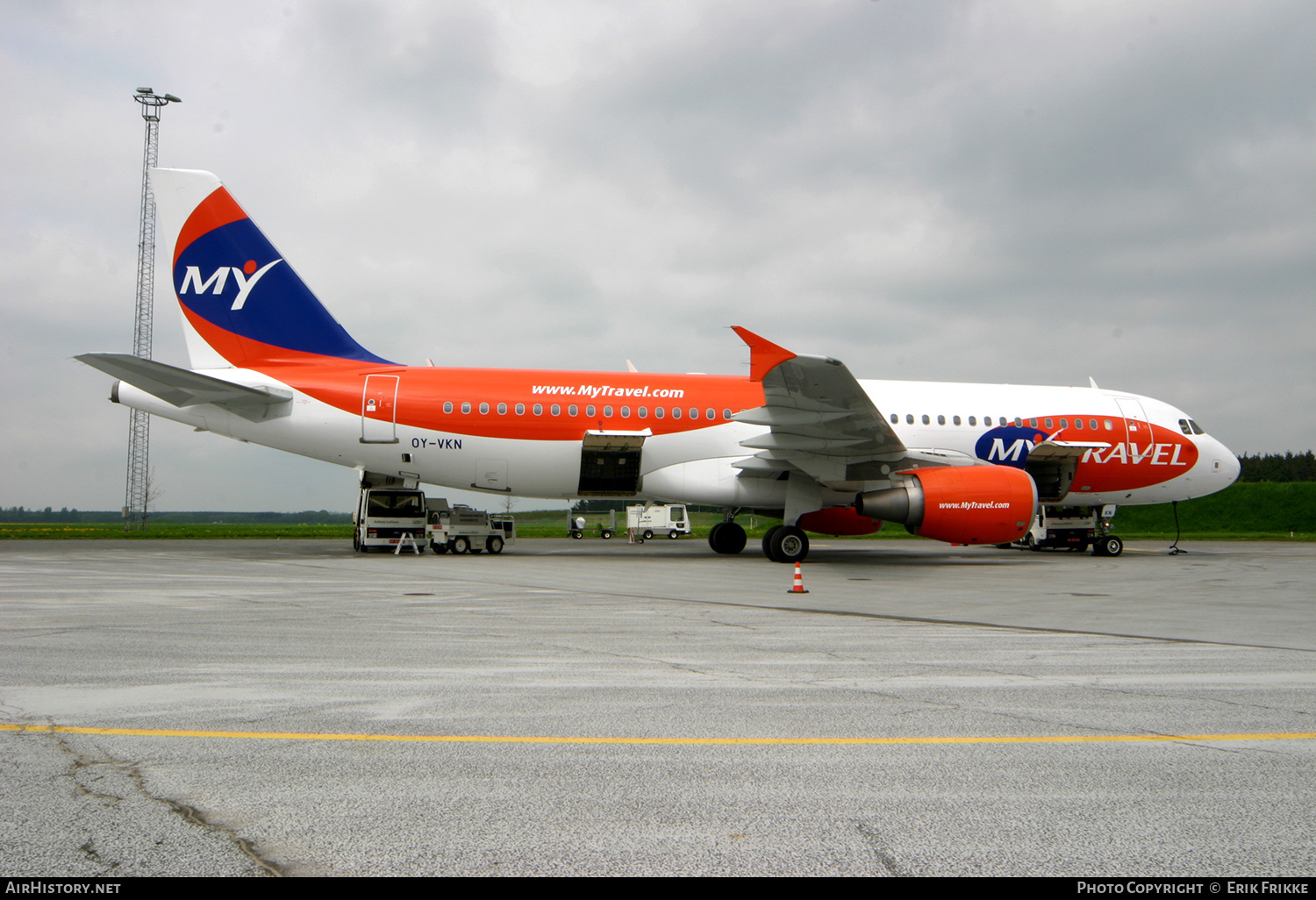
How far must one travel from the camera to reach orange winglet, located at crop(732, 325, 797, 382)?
48.0ft

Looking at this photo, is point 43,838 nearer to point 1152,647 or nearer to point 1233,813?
point 1233,813

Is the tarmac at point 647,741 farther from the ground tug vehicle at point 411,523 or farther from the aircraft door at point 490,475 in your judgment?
the ground tug vehicle at point 411,523

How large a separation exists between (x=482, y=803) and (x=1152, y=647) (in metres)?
6.54

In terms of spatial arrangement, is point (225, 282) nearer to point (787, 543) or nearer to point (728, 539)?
point (728, 539)

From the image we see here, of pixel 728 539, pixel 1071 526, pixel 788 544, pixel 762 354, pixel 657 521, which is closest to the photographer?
pixel 762 354

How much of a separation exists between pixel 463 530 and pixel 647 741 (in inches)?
698

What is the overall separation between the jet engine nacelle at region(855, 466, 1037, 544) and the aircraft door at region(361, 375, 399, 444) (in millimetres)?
10621

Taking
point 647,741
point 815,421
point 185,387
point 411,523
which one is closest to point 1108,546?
point 815,421

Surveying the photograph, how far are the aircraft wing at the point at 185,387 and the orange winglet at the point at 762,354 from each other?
1027cm

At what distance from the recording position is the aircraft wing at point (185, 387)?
15.8 metres

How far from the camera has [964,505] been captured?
1628 centimetres

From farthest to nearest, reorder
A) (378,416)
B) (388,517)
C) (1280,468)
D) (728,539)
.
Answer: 1. (1280,468)
2. (728,539)
3. (388,517)
4. (378,416)

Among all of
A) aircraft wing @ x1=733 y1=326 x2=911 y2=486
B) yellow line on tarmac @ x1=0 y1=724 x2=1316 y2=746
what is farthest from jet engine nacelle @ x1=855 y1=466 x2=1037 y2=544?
yellow line on tarmac @ x1=0 y1=724 x2=1316 y2=746

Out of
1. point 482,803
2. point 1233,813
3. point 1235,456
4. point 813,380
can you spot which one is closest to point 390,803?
point 482,803
